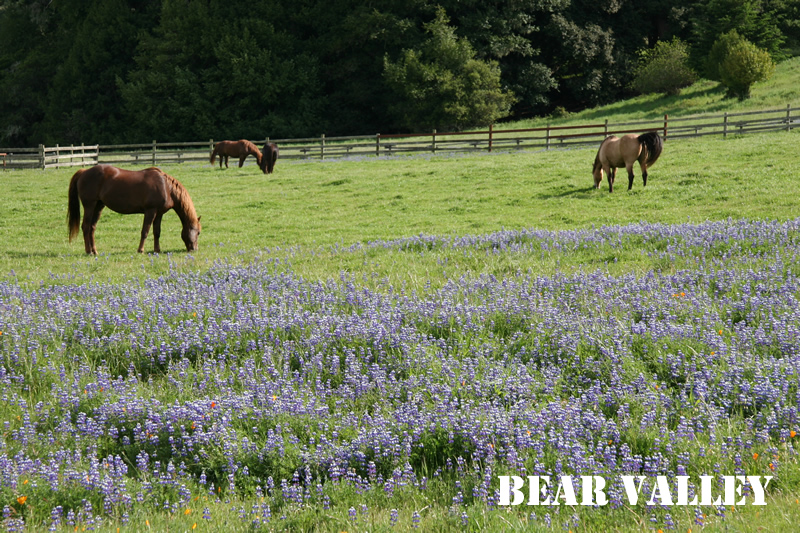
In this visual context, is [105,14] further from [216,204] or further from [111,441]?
[111,441]

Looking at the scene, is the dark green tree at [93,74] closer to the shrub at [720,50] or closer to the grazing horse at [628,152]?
the shrub at [720,50]

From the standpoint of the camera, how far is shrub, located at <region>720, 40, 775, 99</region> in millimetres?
43438

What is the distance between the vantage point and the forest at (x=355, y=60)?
164 feet

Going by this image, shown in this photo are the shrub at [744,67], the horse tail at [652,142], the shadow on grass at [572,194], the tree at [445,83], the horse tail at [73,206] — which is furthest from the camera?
the tree at [445,83]

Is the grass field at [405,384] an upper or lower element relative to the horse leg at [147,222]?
lower

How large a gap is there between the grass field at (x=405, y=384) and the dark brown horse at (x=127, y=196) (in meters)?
2.40

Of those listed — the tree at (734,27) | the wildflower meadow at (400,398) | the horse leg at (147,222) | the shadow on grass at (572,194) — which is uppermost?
the tree at (734,27)

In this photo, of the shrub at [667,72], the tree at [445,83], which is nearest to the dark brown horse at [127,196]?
the tree at [445,83]

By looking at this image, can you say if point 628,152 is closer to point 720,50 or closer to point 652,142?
point 652,142

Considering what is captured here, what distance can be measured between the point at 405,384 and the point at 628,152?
1553 cm

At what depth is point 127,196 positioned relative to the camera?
13375 millimetres

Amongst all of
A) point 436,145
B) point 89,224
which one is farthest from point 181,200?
point 436,145

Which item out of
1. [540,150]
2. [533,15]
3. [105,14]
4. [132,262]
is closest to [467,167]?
[540,150]

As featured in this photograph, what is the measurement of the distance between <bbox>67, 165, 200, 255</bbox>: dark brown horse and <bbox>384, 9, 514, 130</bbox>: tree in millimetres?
36989
